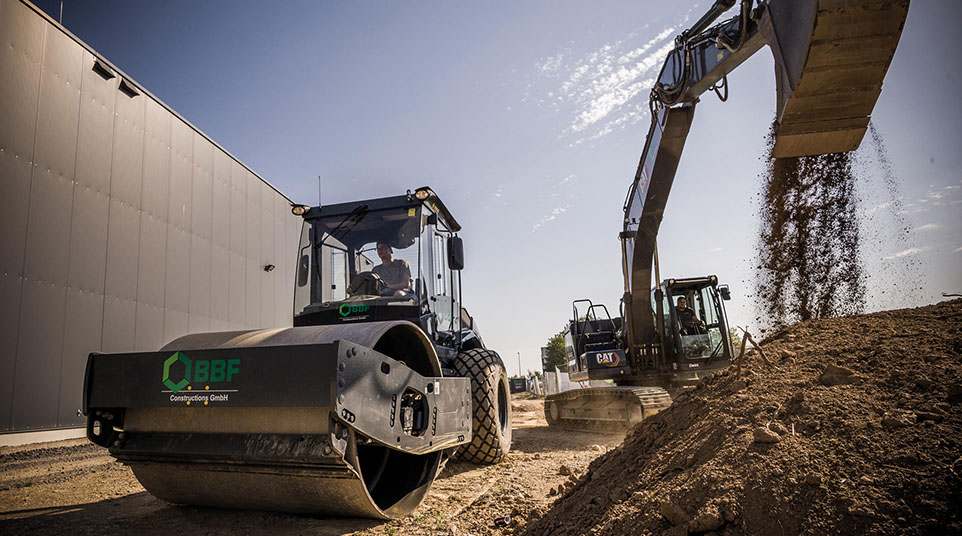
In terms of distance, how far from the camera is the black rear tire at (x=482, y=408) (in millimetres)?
5938

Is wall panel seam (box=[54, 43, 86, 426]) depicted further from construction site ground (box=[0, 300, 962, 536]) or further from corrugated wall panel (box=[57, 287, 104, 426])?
construction site ground (box=[0, 300, 962, 536])

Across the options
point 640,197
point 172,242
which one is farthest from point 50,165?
point 640,197

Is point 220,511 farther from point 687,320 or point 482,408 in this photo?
point 687,320

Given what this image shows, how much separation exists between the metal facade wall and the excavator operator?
10.5 metres

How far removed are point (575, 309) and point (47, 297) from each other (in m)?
9.77

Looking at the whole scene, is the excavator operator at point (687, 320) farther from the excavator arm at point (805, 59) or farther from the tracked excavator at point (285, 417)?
the tracked excavator at point (285, 417)

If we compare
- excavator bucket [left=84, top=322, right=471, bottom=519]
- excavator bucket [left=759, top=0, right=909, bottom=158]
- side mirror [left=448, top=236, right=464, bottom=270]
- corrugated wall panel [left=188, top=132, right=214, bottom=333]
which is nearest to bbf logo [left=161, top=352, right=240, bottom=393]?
excavator bucket [left=84, top=322, right=471, bottom=519]

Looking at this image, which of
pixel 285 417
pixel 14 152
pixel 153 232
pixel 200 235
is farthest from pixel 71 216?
pixel 285 417

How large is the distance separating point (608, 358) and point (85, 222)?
9.92 m

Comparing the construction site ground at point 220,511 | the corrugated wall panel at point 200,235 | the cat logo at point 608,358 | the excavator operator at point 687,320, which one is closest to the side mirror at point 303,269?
the construction site ground at point 220,511

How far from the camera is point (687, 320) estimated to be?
9.52 metres

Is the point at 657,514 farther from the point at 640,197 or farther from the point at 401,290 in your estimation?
the point at 640,197

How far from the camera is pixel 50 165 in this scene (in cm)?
980

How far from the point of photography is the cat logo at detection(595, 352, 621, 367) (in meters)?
9.75
